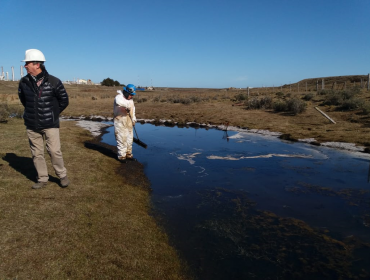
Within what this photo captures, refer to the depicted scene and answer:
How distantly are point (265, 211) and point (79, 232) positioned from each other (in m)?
3.97

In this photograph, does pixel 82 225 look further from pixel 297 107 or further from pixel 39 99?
pixel 297 107

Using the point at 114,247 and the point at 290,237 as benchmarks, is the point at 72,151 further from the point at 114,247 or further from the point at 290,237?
the point at 290,237

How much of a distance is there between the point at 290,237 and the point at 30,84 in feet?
19.3

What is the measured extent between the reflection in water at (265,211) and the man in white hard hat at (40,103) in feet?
8.84

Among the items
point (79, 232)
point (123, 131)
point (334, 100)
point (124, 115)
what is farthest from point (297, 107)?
point (79, 232)

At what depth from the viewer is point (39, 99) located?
5.77 meters

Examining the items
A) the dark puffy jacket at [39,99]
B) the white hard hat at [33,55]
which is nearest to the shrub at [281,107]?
the dark puffy jacket at [39,99]

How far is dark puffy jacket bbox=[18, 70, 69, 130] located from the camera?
571 centimetres

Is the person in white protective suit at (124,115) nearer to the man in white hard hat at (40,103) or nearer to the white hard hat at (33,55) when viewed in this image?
the man in white hard hat at (40,103)

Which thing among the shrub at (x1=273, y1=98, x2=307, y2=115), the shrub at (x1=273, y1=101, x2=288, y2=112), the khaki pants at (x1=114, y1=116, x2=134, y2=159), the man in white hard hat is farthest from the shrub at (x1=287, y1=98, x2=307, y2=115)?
the man in white hard hat

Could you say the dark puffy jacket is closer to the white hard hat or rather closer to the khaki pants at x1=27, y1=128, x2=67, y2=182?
the khaki pants at x1=27, y1=128, x2=67, y2=182

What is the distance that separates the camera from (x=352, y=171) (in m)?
9.38

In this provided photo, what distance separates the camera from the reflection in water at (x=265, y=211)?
456 centimetres

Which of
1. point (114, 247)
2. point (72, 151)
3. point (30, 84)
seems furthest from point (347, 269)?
point (72, 151)
